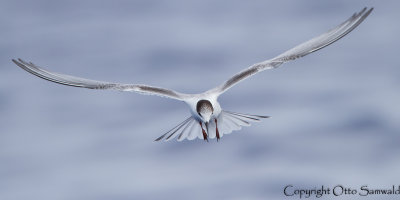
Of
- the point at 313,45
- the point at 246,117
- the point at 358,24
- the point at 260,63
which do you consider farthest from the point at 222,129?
the point at 358,24

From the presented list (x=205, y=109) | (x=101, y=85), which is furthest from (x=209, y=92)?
(x=101, y=85)

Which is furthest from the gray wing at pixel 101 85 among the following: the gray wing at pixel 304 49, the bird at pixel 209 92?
the gray wing at pixel 304 49

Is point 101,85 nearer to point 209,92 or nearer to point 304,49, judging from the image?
point 209,92

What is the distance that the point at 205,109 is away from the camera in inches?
429

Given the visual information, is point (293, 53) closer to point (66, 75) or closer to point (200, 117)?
point (200, 117)

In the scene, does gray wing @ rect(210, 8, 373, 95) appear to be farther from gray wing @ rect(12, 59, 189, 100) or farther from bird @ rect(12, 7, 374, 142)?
gray wing @ rect(12, 59, 189, 100)

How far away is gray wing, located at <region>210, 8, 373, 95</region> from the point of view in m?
11.5

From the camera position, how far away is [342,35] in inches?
456

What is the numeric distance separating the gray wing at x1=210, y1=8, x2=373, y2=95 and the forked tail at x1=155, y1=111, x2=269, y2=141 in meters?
0.68

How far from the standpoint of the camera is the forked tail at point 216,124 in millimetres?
11469

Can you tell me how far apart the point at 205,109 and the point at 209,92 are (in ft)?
2.04

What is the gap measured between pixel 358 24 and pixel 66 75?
542cm

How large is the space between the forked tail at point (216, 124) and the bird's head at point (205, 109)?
2.02 ft

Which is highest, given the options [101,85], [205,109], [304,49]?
[304,49]
